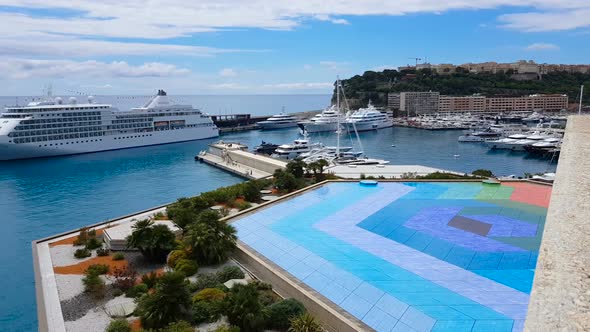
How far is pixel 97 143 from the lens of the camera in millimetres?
68125

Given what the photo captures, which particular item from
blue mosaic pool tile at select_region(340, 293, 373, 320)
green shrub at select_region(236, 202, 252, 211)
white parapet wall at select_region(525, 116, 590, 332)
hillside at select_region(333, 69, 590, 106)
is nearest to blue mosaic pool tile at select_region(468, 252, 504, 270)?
blue mosaic pool tile at select_region(340, 293, 373, 320)

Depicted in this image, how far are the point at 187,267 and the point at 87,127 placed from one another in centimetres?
5737

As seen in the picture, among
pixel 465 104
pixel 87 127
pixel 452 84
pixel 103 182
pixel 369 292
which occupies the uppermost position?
pixel 452 84

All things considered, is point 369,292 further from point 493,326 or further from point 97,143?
point 97,143

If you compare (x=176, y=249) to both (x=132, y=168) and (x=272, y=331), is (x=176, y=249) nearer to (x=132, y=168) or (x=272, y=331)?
(x=272, y=331)

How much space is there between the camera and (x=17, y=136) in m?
59.5

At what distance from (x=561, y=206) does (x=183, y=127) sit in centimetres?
7715

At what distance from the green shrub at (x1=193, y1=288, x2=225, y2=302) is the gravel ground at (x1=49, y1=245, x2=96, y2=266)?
25.8 ft

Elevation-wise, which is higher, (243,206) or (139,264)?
(243,206)

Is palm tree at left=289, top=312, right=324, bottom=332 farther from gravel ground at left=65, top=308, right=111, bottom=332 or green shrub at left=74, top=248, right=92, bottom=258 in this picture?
green shrub at left=74, top=248, right=92, bottom=258

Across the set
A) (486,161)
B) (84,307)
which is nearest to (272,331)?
(84,307)

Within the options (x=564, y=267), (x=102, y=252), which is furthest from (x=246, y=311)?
(x=102, y=252)

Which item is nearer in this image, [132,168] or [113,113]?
[132,168]

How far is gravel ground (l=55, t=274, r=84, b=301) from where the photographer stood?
55.4ft
